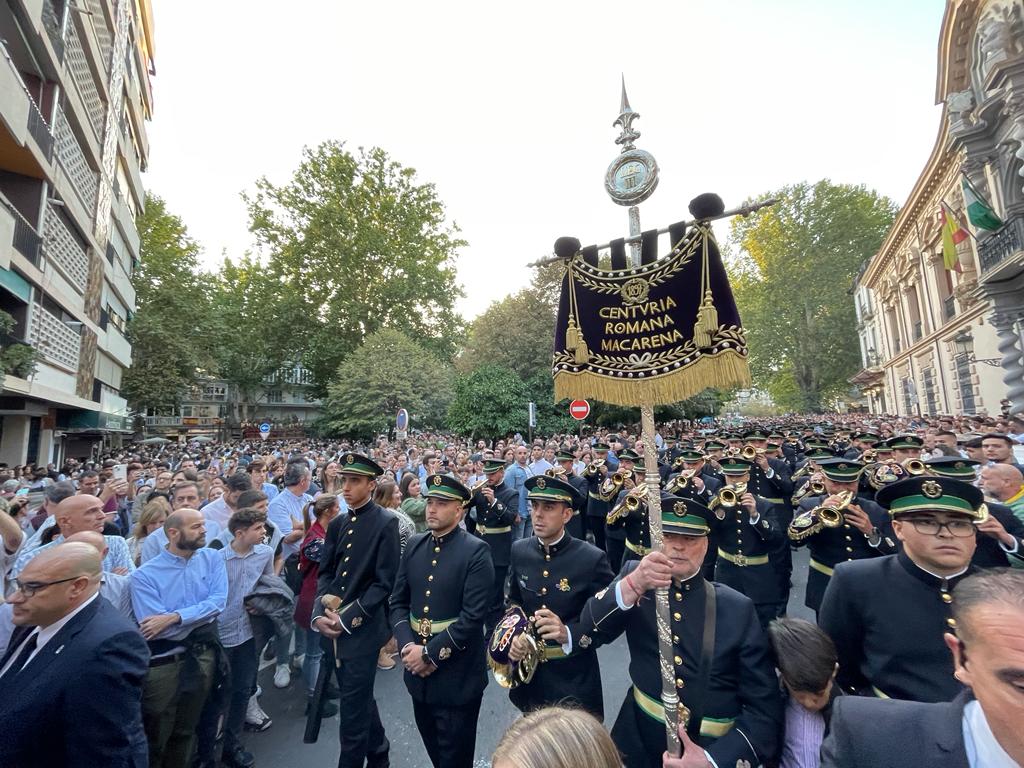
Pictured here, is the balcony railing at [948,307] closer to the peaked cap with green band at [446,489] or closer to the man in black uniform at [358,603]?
the peaked cap with green band at [446,489]

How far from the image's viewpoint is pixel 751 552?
17.5ft

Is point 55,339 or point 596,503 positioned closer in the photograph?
point 596,503

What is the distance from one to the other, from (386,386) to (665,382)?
2848 cm

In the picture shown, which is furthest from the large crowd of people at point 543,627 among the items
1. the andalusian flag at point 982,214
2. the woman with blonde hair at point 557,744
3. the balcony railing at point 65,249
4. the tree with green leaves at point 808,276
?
the tree with green leaves at point 808,276

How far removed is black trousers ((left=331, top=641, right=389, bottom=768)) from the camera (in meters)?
3.39

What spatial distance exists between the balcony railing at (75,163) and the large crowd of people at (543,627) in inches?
617

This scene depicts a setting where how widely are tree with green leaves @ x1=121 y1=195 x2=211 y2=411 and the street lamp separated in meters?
39.7

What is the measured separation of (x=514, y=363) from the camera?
28500mm

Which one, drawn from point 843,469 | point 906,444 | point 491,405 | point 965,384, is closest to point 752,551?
point 843,469

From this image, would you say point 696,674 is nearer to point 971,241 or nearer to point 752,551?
point 752,551

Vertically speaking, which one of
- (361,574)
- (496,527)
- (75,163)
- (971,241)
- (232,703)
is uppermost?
(75,163)

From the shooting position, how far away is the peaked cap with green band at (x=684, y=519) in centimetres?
273

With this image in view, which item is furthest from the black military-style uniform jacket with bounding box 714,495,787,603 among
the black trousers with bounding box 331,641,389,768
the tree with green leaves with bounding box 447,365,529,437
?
the tree with green leaves with bounding box 447,365,529,437

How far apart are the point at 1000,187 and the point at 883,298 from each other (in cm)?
2007
